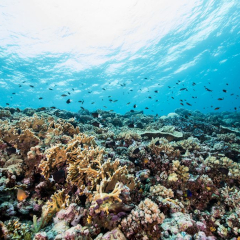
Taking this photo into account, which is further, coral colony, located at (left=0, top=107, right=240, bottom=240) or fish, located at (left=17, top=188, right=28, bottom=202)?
fish, located at (left=17, top=188, right=28, bottom=202)

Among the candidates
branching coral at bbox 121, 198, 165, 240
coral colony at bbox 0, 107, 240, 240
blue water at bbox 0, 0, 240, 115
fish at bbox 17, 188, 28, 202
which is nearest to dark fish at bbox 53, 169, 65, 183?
coral colony at bbox 0, 107, 240, 240

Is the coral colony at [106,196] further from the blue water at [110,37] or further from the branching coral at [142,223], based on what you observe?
the blue water at [110,37]

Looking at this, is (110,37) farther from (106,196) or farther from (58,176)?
(106,196)

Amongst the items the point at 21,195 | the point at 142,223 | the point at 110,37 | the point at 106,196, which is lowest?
the point at 142,223

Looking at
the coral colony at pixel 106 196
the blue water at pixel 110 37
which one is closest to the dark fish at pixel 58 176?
the coral colony at pixel 106 196

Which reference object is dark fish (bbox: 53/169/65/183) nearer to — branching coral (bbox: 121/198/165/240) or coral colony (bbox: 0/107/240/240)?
coral colony (bbox: 0/107/240/240)

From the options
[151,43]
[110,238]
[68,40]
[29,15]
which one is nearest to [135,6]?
[151,43]

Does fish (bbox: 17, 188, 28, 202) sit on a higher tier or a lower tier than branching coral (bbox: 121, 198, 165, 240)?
higher

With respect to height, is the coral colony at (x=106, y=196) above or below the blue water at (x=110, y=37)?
below

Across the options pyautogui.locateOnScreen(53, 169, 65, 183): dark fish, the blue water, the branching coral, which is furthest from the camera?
the blue water

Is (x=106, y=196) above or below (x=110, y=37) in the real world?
below

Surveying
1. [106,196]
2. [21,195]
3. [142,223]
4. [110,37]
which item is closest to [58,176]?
[21,195]

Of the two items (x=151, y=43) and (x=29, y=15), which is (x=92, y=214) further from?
(x=151, y=43)

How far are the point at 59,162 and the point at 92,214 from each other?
1.83m
